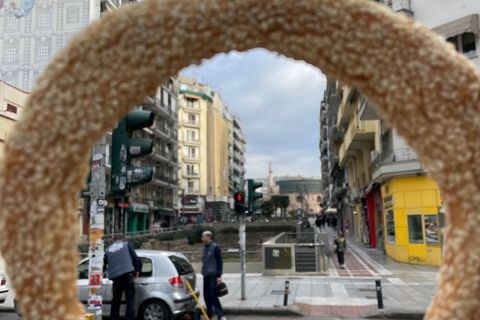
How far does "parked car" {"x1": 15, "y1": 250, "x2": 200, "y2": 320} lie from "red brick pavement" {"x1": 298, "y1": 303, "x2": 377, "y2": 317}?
2840mm

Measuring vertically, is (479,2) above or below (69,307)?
above

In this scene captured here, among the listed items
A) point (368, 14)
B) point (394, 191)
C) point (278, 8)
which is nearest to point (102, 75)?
point (278, 8)

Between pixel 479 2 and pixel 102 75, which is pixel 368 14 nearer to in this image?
pixel 102 75

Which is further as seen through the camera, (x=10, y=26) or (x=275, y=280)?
(x=10, y=26)

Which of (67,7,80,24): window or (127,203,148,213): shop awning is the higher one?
(67,7,80,24): window

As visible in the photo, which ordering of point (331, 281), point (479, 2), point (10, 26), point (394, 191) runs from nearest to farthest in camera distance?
point (331, 281), point (479, 2), point (394, 191), point (10, 26)

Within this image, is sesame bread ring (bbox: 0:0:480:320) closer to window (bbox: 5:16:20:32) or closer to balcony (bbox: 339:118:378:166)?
balcony (bbox: 339:118:378:166)

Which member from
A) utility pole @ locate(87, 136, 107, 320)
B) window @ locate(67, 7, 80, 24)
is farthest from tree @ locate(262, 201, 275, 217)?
utility pole @ locate(87, 136, 107, 320)

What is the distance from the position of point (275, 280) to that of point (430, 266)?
6852 millimetres

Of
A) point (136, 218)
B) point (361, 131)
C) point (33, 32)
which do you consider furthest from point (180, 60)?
point (136, 218)

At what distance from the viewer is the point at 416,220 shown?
58.1 feet

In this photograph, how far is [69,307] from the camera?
0.91 meters

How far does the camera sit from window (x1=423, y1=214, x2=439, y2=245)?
55.2 feet

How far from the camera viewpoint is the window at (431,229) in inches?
662
